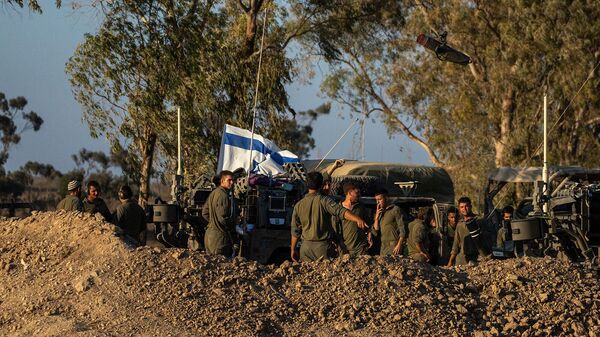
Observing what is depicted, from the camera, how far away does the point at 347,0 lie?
95.4 ft

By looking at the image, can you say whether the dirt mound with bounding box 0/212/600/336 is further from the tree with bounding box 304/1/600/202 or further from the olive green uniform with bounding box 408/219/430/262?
the tree with bounding box 304/1/600/202

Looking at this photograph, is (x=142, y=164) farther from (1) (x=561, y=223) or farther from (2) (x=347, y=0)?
(1) (x=561, y=223)

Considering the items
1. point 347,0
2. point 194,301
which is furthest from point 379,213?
point 347,0

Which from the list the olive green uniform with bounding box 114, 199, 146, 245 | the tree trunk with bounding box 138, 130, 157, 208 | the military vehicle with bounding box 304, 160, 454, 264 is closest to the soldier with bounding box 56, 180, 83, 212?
the olive green uniform with bounding box 114, 199, 146, 245

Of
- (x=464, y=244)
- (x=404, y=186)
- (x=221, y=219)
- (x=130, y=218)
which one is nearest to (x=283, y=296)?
(x=221, y=219)

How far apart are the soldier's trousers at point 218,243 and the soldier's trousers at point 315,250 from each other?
162cm

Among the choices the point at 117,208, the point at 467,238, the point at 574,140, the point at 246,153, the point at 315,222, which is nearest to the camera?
the point at 315,222

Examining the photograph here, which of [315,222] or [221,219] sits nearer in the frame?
[315,222]

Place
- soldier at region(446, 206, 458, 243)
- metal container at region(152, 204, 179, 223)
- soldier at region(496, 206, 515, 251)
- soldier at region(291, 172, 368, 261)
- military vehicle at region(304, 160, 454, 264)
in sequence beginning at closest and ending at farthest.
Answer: soldier at region(291, 172, 368, 261), soldier at region(446, 206, 458, 243), metal container at region(152, 204, 179, 223), military vehicle at region(304, 160, 454, 264), soldier at region(496, 206, 515, 251)

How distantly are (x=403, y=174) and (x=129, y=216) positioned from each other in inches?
437

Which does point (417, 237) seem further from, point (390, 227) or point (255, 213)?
point (255, 213)

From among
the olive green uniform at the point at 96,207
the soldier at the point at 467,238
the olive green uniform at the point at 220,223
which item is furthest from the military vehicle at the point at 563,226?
the olive green uniform at the point at 96,207

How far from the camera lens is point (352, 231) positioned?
11.9 meters

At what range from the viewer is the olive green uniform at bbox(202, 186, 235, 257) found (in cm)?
1284
